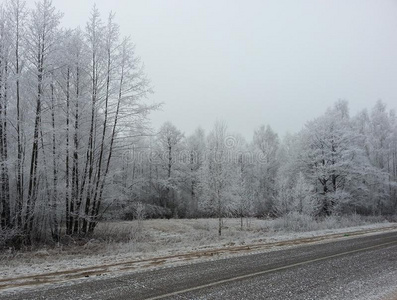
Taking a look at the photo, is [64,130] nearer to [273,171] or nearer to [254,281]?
[254,281]

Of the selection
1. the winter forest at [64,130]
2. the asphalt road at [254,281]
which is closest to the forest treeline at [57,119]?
the winter forest at [64,130]

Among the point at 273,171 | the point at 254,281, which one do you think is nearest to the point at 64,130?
the point at 254,281

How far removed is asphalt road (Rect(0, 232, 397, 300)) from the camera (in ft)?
23.0

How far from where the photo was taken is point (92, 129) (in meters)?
20.7

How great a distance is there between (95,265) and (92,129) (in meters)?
11.8

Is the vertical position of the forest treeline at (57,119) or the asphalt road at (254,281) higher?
the forest treeline at (57,119)

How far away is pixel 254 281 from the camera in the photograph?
8.10 m

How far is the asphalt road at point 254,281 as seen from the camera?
7012 millimetres

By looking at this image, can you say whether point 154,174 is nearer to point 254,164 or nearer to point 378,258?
point 254,164

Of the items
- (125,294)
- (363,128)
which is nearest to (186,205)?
(363,128)

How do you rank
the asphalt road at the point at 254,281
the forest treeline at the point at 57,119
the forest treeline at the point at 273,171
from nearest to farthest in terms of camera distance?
the asphalt road at the point at 254,281
the forest treeline at the point at 57,119
the forest treeline at the point at 273,171

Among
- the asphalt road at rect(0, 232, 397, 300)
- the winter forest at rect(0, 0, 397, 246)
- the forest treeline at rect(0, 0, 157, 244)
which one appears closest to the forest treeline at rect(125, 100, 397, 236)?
the winter forest at rect(0, 0, 397, 246)

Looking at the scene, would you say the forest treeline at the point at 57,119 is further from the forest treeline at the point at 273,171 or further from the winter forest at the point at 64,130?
the forest treeline at the point at 273,171

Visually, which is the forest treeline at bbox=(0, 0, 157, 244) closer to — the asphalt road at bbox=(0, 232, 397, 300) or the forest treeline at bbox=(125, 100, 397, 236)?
the forest treeline at bbox=(125, 100, 397, 236)
